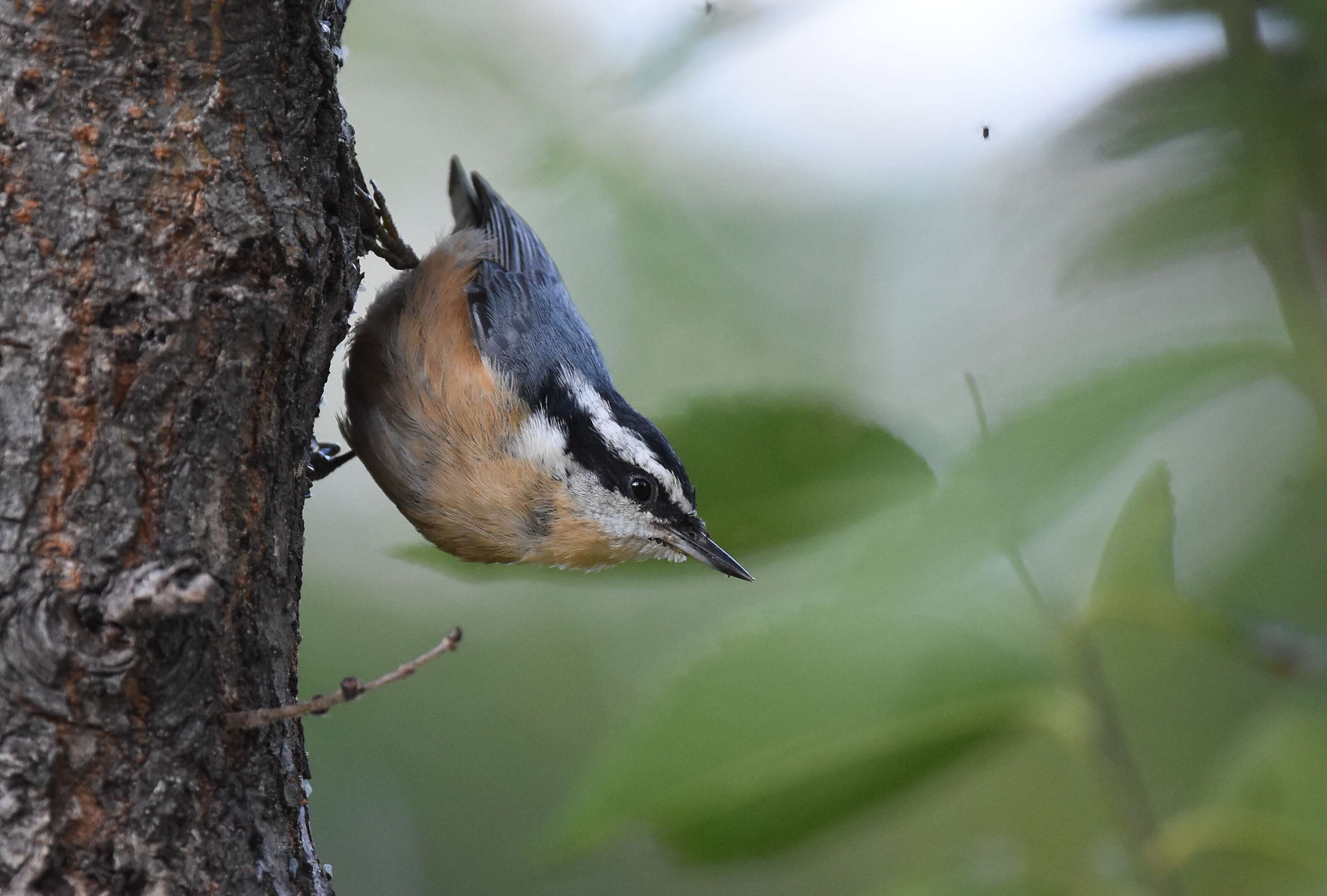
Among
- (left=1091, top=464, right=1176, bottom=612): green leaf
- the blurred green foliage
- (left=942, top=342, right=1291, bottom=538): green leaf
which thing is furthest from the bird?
(left=942, top=342, right=1291, bottom=538): green leaf

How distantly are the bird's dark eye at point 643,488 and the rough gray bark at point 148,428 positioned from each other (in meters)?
1.03

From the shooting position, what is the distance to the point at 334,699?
3.28 feet

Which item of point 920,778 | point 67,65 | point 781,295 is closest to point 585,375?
point 781,295

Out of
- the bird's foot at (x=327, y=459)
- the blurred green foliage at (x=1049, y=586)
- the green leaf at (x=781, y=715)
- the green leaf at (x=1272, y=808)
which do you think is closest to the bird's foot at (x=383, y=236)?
the bird's foot at (x=327, y=459)

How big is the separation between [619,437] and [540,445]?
6.4 inches

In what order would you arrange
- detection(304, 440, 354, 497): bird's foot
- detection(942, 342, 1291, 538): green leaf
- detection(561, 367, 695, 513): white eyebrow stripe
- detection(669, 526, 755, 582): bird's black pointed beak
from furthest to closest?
1. detection(304, 440, 354, 497): bird's foot
2. detection(561, 367, 695, 513): white eyebrow stripe
3. detection(669, 526, 755, 582): bird's black pointed beak
4. detection(942, 342, 1291, 538): green leaf

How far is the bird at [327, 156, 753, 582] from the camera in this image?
2109mm

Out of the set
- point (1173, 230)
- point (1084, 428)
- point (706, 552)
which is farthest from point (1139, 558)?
point (706, 552)

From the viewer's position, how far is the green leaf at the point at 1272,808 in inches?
34.9

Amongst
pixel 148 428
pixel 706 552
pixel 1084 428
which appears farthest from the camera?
pixel 706 552

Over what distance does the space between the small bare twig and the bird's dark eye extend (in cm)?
112

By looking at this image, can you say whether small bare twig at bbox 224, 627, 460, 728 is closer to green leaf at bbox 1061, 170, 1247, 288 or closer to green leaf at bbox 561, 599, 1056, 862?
green leaf at bbox 561, 599, 1056, 862

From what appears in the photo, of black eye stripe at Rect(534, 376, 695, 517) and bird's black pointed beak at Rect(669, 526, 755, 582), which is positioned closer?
bird's black pointed beak at Rect(669, 526, 755, 582)

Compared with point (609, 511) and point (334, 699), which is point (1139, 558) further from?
point (609, 511)
